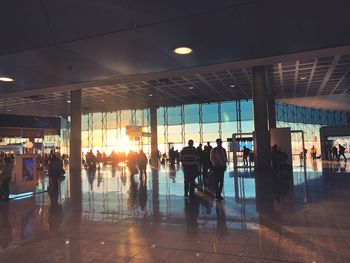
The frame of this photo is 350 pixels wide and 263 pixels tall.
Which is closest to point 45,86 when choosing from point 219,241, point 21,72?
point 21,72

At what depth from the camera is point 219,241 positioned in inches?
197

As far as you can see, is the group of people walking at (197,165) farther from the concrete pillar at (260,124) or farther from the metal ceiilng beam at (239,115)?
the metal ceiilng beam at (239,115)

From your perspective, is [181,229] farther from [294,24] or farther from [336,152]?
[336,152]

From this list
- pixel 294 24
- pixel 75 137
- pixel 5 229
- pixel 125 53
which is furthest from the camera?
pixel 75 137

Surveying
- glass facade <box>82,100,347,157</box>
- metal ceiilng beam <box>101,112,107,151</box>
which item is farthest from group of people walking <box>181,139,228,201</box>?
metal ceiilng beam <box>101,112,107,151</box>

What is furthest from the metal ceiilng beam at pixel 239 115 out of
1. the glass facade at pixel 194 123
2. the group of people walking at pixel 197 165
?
the group of people walking at pixel 197 165

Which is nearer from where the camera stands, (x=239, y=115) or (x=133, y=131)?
(x=133, y=131)

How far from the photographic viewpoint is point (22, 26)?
4910mm

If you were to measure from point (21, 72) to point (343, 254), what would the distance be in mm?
6383

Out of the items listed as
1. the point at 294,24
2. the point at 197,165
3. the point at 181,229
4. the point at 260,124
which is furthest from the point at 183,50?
the point at 260,124

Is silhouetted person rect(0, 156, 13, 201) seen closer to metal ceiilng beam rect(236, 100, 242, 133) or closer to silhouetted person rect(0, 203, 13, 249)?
silhouetted person rect(0, 203, 13, 249)

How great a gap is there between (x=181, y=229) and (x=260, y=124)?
49.9 feet

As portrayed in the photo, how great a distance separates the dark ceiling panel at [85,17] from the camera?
429cm

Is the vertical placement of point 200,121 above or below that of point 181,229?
above
